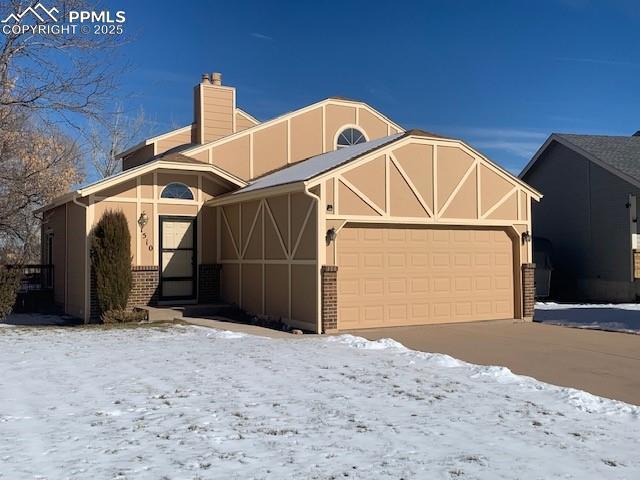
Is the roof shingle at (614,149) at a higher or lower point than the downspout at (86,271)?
higher

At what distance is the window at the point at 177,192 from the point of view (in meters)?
16.0

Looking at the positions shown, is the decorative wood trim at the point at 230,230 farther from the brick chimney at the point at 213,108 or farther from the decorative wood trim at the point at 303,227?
the brick chimney at the point at 213,108

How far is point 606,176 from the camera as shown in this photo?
21.8m

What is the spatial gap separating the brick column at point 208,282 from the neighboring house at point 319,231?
28 millimetres

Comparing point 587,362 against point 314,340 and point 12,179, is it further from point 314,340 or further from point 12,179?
point 12,179

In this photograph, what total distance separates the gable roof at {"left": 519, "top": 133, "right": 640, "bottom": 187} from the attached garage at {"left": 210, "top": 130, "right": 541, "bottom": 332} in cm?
793

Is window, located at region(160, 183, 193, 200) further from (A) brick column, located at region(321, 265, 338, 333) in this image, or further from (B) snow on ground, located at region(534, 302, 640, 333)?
(B) snow on ground, located at region(534, 302, 640, 333)

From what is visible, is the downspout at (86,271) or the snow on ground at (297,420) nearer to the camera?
the snow on ground at (297,420)

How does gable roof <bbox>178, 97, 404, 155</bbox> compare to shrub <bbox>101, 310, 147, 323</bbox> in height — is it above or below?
above

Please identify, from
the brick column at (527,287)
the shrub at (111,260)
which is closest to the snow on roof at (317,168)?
the shrub at (111,260)

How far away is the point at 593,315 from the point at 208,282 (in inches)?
400

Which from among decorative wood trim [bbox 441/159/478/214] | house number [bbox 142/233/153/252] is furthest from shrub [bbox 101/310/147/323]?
decorative wood trim [bbox 441/159/478/214]

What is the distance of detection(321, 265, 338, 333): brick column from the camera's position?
12500 mm

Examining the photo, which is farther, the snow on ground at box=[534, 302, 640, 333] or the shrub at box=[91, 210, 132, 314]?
the snow on ground at box=[534, 302, 640, 333]
